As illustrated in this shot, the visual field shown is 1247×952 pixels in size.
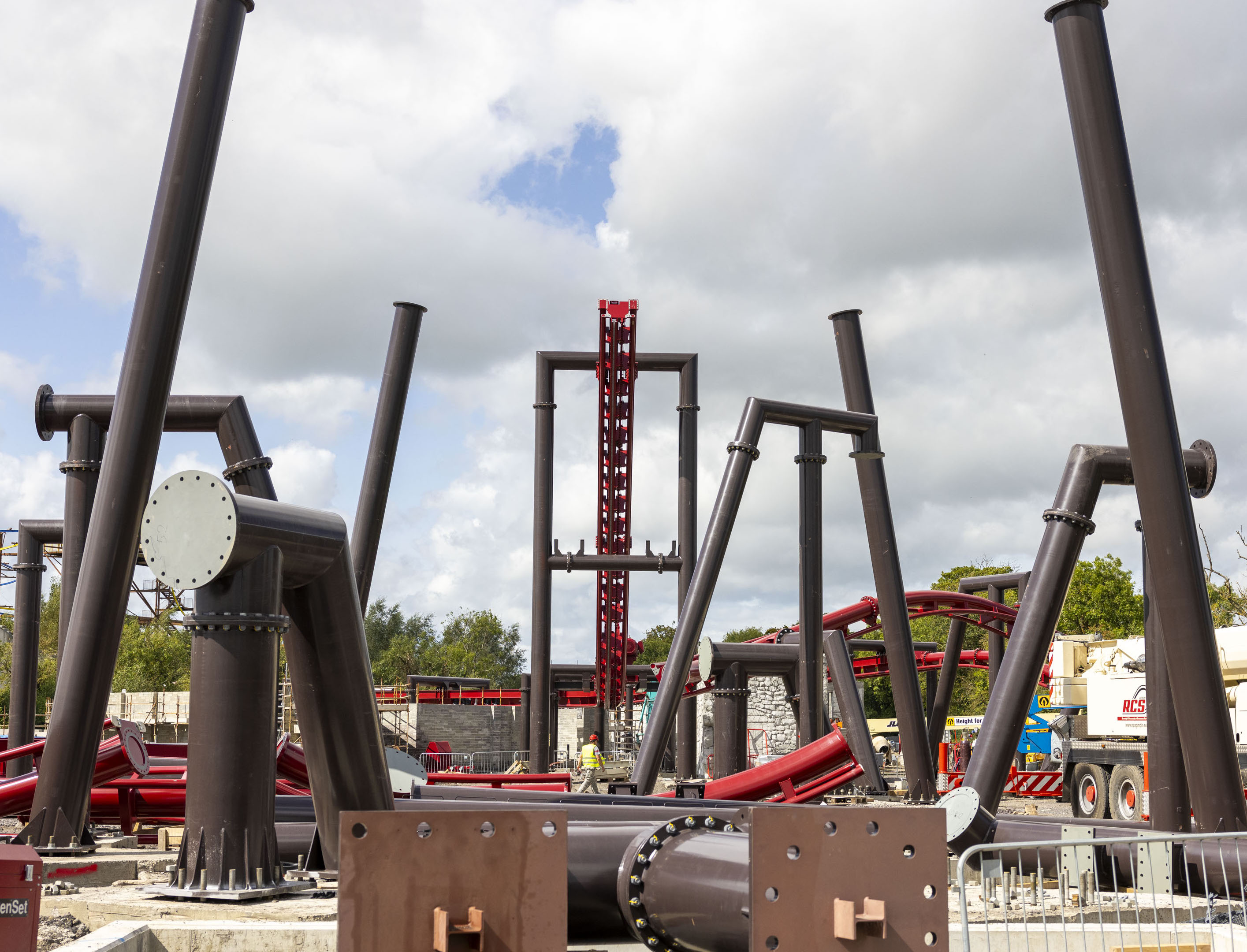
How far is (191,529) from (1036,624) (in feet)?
20.2

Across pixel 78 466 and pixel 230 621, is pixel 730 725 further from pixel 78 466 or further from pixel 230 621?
pixel 230 621

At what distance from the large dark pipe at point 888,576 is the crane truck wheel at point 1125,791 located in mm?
7432

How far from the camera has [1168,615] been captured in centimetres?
747

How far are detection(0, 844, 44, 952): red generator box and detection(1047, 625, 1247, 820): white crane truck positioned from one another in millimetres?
16990

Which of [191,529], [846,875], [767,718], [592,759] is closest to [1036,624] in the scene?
[191,529]

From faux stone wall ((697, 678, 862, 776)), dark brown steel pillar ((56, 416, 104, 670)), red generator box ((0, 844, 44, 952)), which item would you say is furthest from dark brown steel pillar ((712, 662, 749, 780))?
faux stone wall ((697, 678, 862, 776))

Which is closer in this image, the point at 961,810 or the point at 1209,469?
the point at 961,810

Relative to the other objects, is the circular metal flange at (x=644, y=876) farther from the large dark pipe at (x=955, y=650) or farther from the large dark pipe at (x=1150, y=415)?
the large dark pipe at (x=955, y=650)

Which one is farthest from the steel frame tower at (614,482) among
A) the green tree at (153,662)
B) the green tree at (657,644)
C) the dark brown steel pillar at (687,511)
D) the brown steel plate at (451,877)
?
the green tree at (657,644)

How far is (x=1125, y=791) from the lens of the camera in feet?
63.2

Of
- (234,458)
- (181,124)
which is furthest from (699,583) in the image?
(181,124)

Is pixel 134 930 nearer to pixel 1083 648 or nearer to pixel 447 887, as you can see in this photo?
pixel 447 887

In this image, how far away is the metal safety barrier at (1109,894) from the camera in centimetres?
557

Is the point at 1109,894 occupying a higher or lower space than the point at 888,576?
lower
